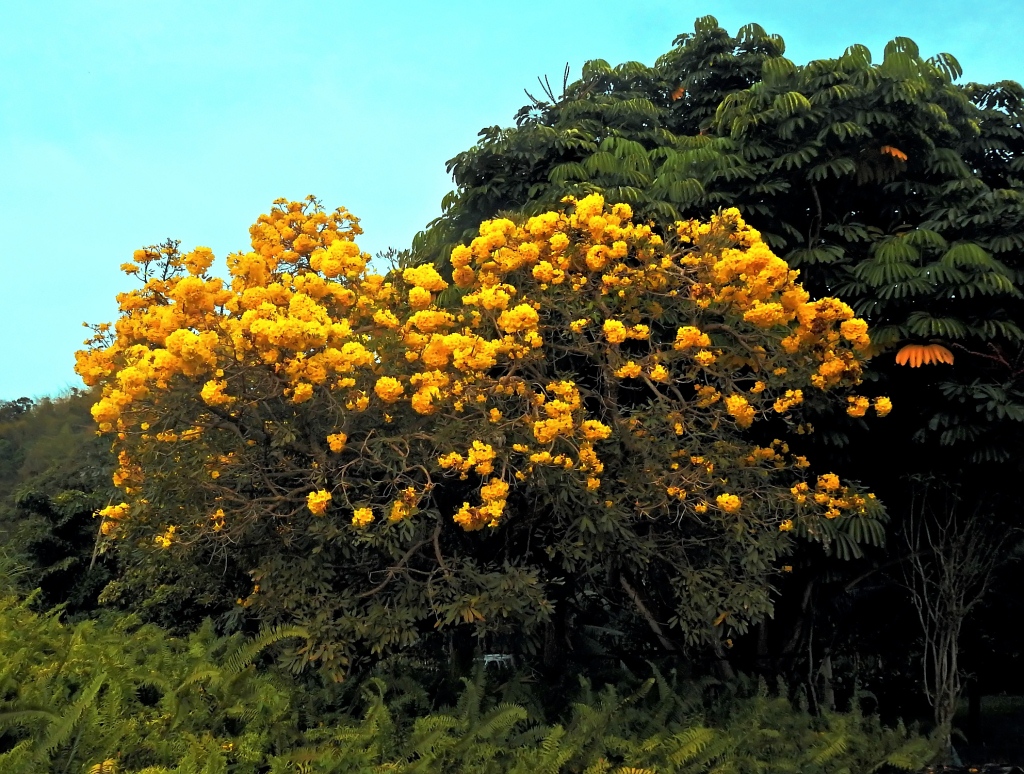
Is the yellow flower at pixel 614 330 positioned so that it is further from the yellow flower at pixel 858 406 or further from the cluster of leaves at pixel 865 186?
the yellow flower at pixel 858 406

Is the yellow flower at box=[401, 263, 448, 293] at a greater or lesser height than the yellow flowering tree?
greater

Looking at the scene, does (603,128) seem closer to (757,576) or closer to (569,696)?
(757,576)

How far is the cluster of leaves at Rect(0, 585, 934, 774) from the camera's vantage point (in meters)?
4.29

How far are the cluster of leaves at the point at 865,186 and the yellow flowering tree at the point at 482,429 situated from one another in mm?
787

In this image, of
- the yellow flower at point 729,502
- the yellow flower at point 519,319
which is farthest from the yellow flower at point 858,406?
the yellow flower at point 519,319

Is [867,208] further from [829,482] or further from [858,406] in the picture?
[829,482]

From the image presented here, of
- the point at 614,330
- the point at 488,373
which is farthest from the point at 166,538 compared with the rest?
the point at 614,330

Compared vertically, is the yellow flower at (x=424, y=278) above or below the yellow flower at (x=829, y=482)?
above

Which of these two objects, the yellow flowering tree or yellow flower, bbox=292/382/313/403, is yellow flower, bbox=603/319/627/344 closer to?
the yellow flowering tree

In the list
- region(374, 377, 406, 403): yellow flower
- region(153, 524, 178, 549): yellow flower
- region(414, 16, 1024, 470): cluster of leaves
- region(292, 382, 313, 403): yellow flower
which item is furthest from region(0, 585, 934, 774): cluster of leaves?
region(414, 16, 1024, 470): cluster of leaves

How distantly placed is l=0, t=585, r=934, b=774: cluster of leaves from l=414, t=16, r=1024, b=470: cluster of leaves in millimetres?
2508

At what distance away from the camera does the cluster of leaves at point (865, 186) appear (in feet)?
22.2

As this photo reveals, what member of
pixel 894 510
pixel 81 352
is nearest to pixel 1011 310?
pixel 894 510

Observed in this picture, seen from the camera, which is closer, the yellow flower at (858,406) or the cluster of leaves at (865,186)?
the yellow flower at (858,406)
